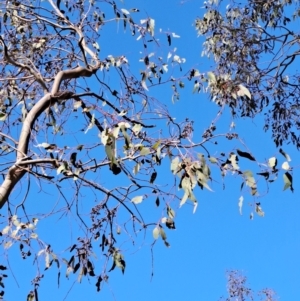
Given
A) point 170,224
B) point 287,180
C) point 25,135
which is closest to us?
point 287,180

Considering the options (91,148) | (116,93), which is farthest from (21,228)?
(116,93)

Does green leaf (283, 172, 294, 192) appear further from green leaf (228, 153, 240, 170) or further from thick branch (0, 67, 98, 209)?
thick branch (0, 67, 98, 209)

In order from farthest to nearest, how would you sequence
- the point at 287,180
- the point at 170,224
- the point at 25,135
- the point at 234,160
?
the point at 25,135 → the point at 170,224 → the point at 234,160 → the point at 287,180

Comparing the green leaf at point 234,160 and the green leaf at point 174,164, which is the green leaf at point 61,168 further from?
the green leaf at point 234,160

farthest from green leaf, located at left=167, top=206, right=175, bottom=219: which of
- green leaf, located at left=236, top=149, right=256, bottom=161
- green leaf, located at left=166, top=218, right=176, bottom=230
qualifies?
green leaf, located at left=236, top=149, right=256, bottom=161

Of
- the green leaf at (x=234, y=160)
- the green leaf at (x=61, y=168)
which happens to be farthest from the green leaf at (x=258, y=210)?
the green leaf at (x=61, y=168)

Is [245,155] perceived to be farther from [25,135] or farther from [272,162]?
[25,135]

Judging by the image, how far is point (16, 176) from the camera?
3.39 m

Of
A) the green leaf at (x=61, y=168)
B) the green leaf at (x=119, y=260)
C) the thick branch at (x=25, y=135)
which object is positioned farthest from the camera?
the green leaf at (x=119, y=260)

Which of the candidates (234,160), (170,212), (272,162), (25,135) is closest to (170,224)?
(170,212)

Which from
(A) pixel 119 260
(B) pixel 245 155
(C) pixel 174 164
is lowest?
(A) pixel 119 260

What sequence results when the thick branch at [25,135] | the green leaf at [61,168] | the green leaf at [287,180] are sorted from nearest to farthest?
the green leaf at [287,180] < the green leaf at [61,168] < the thick branch at [25,135]

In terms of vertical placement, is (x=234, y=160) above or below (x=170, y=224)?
above

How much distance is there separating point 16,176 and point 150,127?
0.86 metres
